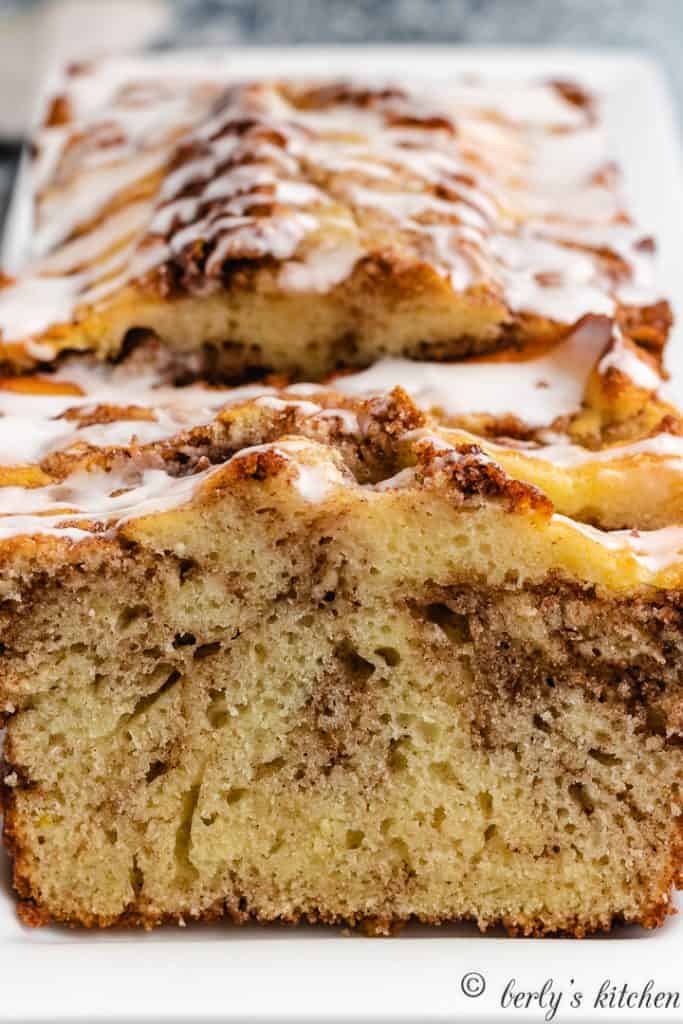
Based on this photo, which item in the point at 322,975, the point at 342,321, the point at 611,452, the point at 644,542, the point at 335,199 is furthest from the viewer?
the point at 335,199

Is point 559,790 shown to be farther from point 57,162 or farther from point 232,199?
point 57,162

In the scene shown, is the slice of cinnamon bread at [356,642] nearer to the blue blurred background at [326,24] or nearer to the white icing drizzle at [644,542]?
the white icing drizzle at [644,542]

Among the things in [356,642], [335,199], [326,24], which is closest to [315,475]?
[356,642]

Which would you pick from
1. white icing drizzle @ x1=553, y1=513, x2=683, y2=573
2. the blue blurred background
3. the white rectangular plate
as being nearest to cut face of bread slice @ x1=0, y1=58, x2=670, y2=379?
white icing drizzle @ x1=553, y1=513, x2=683, y2=573

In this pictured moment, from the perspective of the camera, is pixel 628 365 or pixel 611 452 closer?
pixel 611 452

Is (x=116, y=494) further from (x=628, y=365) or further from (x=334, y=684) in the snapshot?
(x=628, y=365)

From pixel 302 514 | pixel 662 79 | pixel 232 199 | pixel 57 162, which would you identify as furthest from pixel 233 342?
pixel 662 79

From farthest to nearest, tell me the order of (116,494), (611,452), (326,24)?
(326,24)
(611,452)
(116,494)
